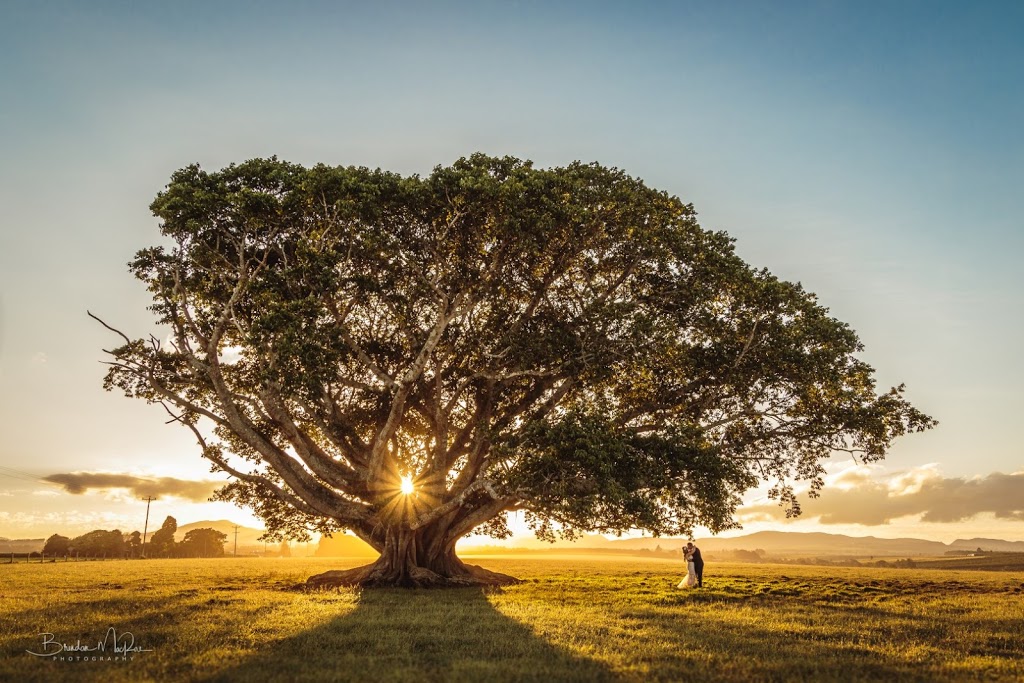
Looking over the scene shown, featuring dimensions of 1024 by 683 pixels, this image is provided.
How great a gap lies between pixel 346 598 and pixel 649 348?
13.5 metres

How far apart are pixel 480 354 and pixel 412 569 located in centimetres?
907

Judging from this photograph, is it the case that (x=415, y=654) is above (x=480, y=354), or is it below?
below

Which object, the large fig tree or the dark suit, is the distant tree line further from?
the dark suit

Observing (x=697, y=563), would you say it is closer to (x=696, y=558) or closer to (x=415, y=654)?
(x=696, y=558)

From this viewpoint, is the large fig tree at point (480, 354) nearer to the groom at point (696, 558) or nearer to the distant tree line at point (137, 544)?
the groom at point (696, 558)

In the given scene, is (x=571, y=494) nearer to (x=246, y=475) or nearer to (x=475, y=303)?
(x=475, y=303)

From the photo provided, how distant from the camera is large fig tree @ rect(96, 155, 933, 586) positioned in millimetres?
21734

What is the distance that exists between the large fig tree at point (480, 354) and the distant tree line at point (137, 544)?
2482 inches

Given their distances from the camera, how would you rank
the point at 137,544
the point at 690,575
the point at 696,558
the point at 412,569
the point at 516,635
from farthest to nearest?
the point at 137,544
the point at 696,558
the point at 690,575
the point at 412,569
the point at 516,635

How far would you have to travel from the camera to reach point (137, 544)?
83.6m

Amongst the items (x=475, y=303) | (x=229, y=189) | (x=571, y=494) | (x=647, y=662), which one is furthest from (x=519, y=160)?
(x=647, y=662)

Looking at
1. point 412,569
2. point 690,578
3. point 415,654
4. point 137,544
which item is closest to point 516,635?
point 415,654

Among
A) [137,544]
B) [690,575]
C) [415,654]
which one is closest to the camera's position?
[415,654]

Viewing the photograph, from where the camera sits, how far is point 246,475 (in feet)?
88.8
